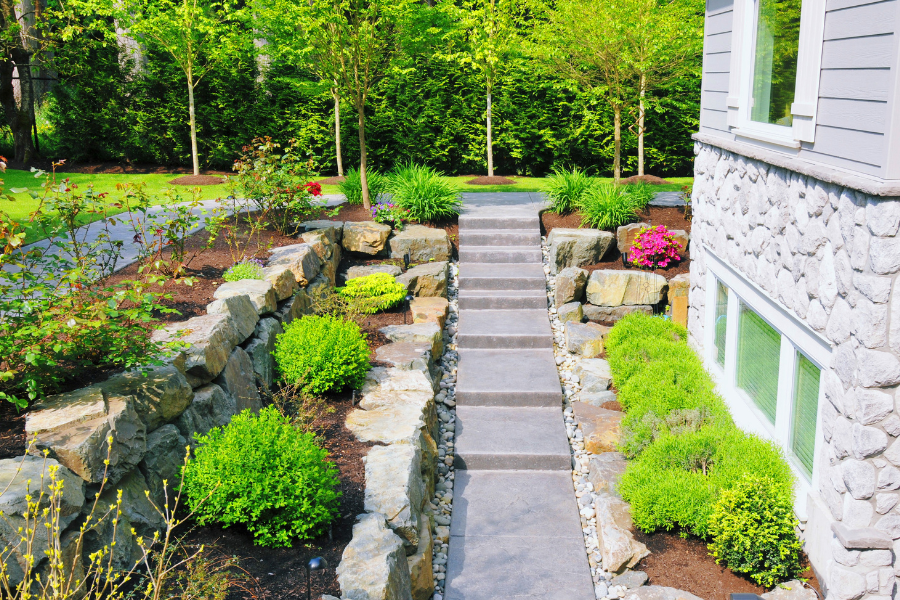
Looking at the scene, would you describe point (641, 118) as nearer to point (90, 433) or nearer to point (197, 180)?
point (197, 180)

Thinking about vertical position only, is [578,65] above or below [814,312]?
above

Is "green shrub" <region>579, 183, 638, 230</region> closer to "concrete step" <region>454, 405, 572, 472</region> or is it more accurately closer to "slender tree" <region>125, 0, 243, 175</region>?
"concrete step" <region>454, 405, 572, 472</region>

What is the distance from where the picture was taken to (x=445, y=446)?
21.1 feet

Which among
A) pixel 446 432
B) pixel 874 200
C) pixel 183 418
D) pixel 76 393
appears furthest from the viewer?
pixel 446 432

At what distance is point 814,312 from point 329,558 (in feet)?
10.7

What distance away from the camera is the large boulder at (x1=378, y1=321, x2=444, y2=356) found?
295 inches

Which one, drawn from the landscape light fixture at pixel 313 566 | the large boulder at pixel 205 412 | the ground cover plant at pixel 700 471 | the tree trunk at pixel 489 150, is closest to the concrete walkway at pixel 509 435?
the ground cover plant at pixel 700 471

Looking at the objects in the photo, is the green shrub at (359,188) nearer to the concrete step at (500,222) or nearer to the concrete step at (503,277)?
the concrete step at (500,222)

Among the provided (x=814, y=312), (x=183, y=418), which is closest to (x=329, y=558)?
(x=183, y=418)

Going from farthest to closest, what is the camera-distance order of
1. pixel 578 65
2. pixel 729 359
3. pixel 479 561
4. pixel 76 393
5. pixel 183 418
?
1. pixel 578 65
2. pixel 729 359
3. pixel 479 561
4. pixel 183 418
5. pixel 76 393

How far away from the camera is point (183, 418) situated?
454 centimetres

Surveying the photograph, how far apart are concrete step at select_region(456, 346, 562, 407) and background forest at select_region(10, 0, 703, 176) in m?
7.48

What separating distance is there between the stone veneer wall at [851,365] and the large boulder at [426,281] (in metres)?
4.89

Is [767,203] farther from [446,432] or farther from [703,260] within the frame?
[446,432]
